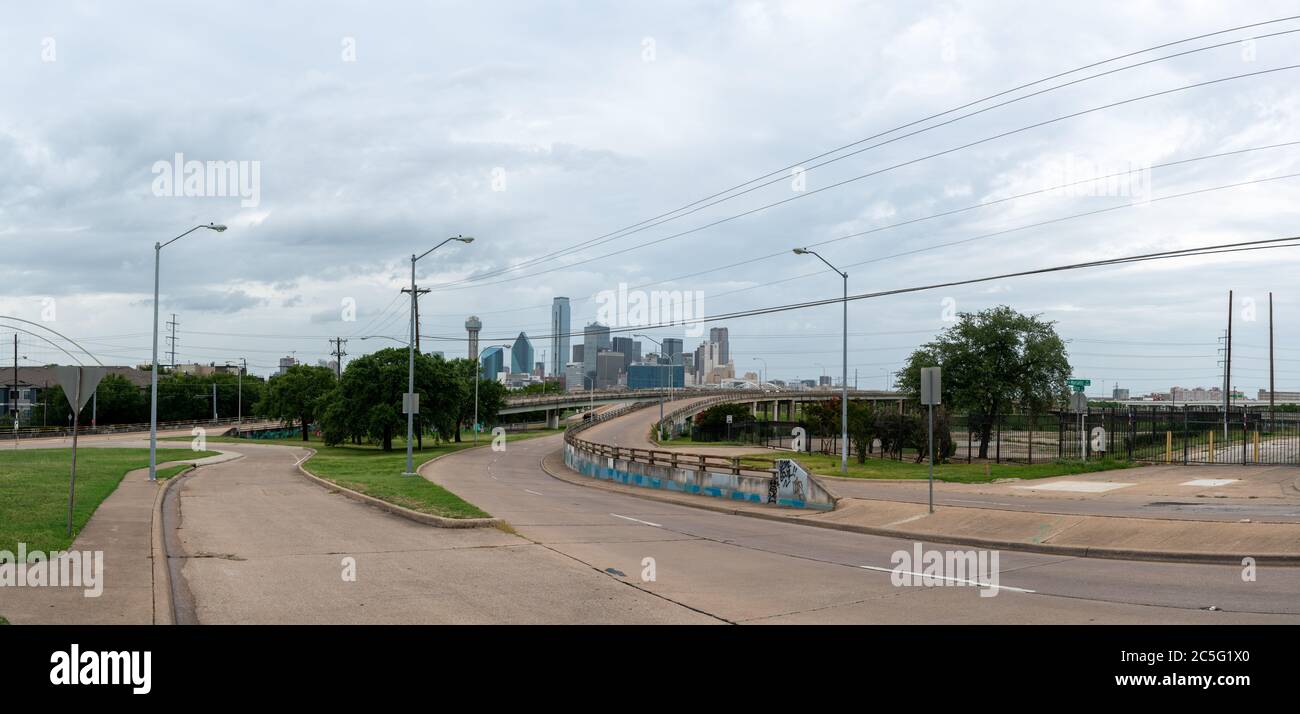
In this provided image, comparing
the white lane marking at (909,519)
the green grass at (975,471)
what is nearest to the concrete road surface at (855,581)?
the white lane marking at (909,519)

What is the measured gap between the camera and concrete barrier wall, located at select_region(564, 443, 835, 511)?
2211cm

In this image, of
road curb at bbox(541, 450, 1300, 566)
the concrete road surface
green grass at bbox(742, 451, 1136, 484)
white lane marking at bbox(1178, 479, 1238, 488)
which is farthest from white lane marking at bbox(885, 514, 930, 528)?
green grass at bbox(742, 451, 1136, 484)

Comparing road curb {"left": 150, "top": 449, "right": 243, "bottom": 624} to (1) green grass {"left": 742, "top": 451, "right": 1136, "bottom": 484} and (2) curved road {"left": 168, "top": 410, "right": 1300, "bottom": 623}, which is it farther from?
(1) green grass {"left": 742, "top": 451, "right": 1136, "bottom": 484}

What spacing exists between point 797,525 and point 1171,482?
1415cm

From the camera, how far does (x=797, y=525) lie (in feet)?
63.8

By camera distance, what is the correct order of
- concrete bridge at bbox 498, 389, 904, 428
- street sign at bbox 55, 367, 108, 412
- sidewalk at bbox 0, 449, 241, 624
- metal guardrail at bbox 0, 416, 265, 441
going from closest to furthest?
sidewalk at bbox 0, 449, 241, 624 < street sign at bbox 55, 367, 108, 412 < metal guardrail at bbox 0, 416, 265, 441 < concrete bridge at bbox 498, 389, 904, 428

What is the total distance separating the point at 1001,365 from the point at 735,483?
1267 inches

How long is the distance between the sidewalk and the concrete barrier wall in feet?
48.8

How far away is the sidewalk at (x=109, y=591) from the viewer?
860 cm

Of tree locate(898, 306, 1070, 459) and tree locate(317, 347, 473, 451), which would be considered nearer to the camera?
tree locate(898, 306, 1070, 459)

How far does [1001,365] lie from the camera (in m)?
51.2

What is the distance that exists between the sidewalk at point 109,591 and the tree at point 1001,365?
43162 millimetres

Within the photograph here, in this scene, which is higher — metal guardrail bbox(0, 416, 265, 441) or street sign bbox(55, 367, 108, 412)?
street sign bbox(55, 367, 108, 412)
